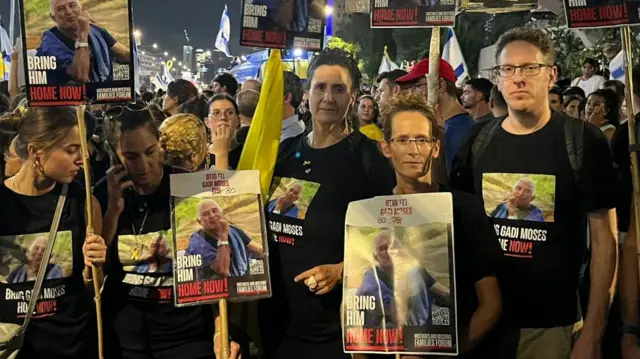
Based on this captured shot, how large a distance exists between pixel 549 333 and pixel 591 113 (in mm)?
4155

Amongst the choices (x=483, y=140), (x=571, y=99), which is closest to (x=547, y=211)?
(x=483, y=140)

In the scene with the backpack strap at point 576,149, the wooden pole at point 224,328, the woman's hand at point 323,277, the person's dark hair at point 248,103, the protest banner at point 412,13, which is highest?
the protest banner at point 412,13

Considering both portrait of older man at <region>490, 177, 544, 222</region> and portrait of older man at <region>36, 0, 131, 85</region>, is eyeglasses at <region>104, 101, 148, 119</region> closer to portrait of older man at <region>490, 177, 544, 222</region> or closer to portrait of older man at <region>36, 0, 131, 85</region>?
portrait of older man at <region>36, 0, 131, 85</region>

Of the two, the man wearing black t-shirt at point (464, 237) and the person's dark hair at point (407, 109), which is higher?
the person's dark hair at point (407, 109)

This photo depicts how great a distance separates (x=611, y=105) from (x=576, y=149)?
410 cm

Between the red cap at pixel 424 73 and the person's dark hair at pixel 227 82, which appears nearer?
the red cap at pixel 424 73

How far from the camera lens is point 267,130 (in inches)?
130

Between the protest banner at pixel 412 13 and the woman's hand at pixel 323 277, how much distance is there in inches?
65.8

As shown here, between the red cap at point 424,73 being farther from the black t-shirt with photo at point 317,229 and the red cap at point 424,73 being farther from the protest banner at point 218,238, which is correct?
the protest banner at point 218,238

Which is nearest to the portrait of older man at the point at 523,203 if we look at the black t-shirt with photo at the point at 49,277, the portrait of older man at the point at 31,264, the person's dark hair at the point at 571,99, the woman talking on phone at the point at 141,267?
the woman talking on phone at the point at 141,267

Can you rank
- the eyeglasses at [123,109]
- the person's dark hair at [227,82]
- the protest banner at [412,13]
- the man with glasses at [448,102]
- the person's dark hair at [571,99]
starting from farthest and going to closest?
the person's dark hair at [227,82], the person's dark hair at [571,99], the man with glasses at [448,102], the protest banner at [412,13], the eyeglasses at [123,109]

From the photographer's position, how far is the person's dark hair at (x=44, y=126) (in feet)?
9.66

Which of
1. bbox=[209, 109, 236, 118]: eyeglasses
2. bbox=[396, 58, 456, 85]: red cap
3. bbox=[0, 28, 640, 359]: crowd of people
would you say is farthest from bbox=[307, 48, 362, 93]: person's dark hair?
bbox=[209, 109, 236, 118]: eyeglasses

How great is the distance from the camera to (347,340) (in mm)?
2559
